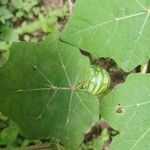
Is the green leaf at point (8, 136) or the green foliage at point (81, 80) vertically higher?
the green foliage at point (81, 80)

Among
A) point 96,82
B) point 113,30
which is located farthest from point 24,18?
point 113,30

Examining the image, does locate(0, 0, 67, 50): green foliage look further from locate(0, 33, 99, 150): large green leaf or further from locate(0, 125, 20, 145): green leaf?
locate(0, 33, 99, 150): large green leaf

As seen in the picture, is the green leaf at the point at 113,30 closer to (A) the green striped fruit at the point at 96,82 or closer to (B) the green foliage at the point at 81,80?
(B) the green foliage at the point at 81,80

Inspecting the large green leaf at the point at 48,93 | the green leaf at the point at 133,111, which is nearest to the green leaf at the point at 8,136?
the large green leaf at the point at 48,93

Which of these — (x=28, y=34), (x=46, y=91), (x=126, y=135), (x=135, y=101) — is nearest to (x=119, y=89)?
(x=135, y=101)

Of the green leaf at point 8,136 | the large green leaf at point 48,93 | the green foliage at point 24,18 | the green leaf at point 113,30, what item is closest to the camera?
the green leaf at point 113,30

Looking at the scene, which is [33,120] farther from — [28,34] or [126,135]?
[28,34]
